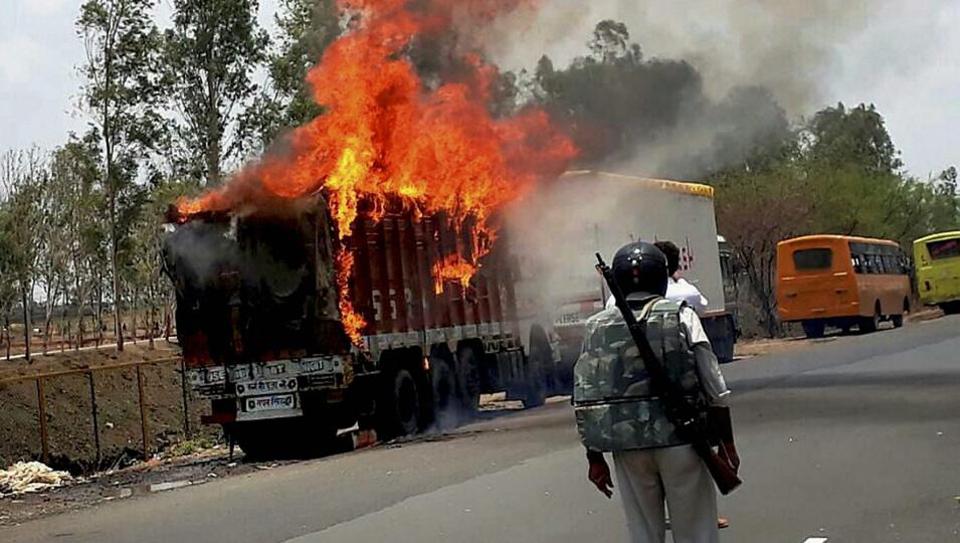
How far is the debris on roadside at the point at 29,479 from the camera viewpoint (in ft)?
51.2

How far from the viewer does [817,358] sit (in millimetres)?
25719

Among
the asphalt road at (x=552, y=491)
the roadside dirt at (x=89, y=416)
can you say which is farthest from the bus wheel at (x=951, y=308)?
the asphalt road at (x=552, y=491)

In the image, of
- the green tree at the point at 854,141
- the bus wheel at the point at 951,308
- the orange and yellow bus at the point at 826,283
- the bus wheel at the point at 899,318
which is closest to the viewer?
the orange and yellow bus at the point at 826,283

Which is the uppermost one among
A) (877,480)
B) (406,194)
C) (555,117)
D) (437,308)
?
(555,117)

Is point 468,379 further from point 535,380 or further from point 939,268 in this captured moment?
point 939,268

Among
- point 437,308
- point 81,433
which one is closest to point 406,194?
point 437,308

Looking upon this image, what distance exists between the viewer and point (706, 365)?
16.9ft

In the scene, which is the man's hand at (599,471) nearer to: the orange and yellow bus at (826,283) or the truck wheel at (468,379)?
the truck wheel at (468,379)

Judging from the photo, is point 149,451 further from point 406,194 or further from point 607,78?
point 607,78

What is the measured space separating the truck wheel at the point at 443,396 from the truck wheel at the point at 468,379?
18 centimetres

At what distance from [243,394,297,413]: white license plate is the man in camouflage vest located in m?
10.9

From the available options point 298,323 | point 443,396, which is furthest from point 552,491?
point 443,396

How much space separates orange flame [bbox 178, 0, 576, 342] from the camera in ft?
53.2

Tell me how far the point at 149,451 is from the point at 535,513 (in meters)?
13.3
